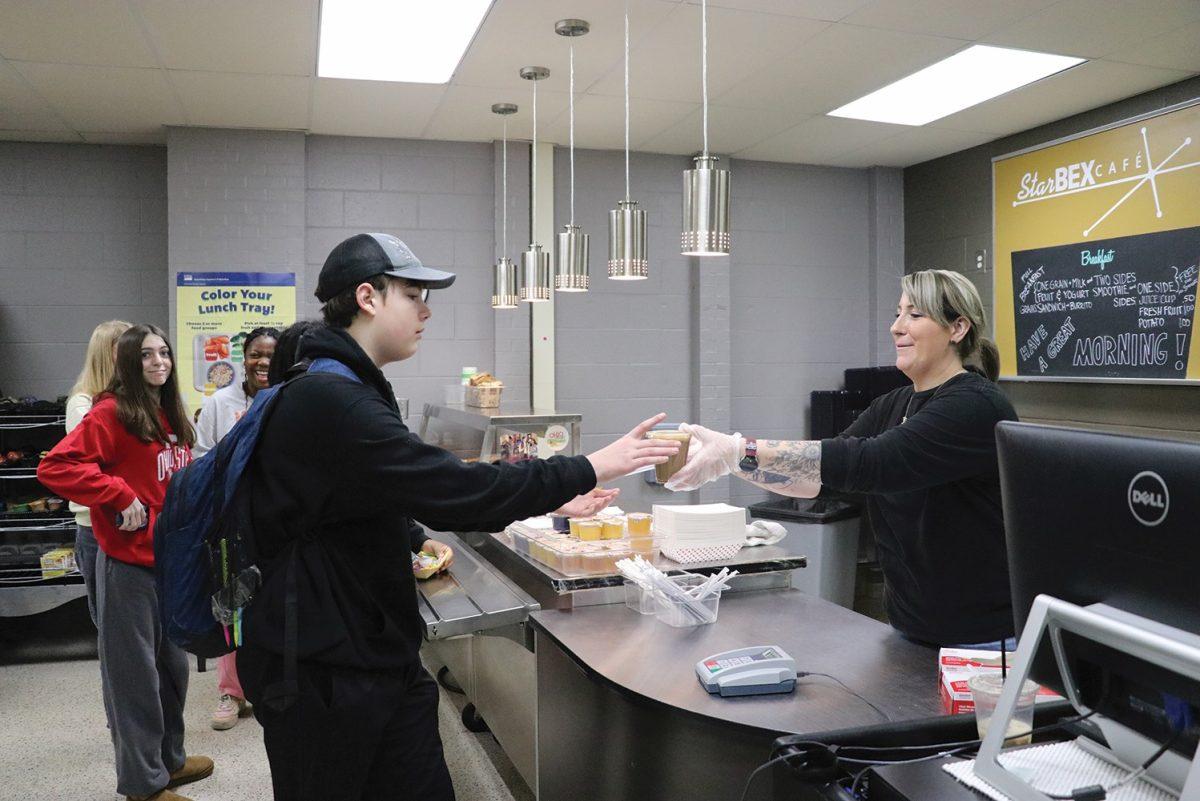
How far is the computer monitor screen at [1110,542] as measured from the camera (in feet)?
3.18

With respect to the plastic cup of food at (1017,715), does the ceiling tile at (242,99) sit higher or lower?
higher

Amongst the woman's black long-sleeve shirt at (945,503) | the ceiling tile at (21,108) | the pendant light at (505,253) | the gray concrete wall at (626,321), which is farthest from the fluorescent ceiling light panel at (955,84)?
the ceiling tile at (21,108)

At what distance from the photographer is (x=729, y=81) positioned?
4.76 m

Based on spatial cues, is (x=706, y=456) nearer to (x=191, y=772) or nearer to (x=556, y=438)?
(x=556, y=438)

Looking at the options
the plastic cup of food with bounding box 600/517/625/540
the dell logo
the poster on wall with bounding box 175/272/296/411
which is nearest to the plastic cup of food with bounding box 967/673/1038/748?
the dell logo

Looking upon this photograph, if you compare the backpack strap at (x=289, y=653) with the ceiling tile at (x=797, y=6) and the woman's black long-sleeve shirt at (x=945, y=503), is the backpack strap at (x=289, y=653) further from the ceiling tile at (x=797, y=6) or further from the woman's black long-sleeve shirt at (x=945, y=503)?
the ceiling tile at (x=797, y=6)

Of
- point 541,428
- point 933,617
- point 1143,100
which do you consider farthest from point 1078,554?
point 1143,100

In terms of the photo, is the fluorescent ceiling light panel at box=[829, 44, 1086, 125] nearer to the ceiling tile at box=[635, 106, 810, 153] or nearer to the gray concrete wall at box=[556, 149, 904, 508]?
the ceiling tile at box=[635, 106, 810, 153]

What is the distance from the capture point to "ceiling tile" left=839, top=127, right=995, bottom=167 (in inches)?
233

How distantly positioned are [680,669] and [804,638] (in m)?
0.41

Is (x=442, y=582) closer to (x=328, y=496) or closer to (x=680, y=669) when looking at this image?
(x=680, y=669)

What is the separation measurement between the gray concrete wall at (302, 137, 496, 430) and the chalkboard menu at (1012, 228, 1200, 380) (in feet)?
11.3

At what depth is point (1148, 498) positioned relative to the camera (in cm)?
99

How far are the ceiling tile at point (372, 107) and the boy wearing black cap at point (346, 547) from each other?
3.18 m
